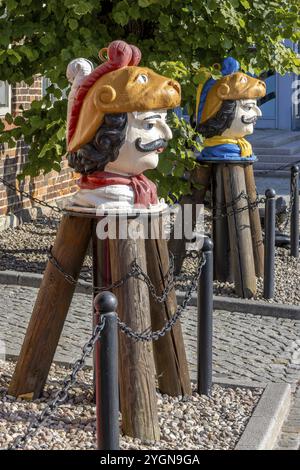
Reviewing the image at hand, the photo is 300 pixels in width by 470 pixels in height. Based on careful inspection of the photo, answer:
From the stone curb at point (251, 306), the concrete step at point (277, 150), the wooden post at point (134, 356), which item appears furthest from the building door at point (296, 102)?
the wooden post at point (134, 356)

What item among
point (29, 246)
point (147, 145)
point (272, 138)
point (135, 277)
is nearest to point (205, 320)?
point (135, 277)

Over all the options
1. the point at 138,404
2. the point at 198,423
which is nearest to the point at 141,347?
the point at 138,404

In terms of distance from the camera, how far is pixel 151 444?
5453 millimetres

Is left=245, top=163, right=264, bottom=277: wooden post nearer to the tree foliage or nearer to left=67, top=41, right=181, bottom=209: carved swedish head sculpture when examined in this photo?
the tree foliage

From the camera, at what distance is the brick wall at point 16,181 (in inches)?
500

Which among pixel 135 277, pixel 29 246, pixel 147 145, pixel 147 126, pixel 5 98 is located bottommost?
pixel 29 246

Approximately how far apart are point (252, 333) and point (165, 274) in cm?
238

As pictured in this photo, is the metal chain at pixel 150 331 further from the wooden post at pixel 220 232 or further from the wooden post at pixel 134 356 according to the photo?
the wooden post at pixel 220 232

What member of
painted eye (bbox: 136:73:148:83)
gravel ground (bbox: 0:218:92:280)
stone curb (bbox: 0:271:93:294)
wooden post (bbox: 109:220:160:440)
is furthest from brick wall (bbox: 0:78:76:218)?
wooden post (bbox: 109:220:160:440)

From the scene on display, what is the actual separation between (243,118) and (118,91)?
3.82 metres

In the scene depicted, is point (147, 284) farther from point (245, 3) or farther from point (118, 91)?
point (245, 3)

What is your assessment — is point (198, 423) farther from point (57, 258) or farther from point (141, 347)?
point (57, 258)

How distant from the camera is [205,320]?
6289 millimetres

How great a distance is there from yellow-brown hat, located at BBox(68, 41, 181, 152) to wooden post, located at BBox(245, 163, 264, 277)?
3924 millimetres
